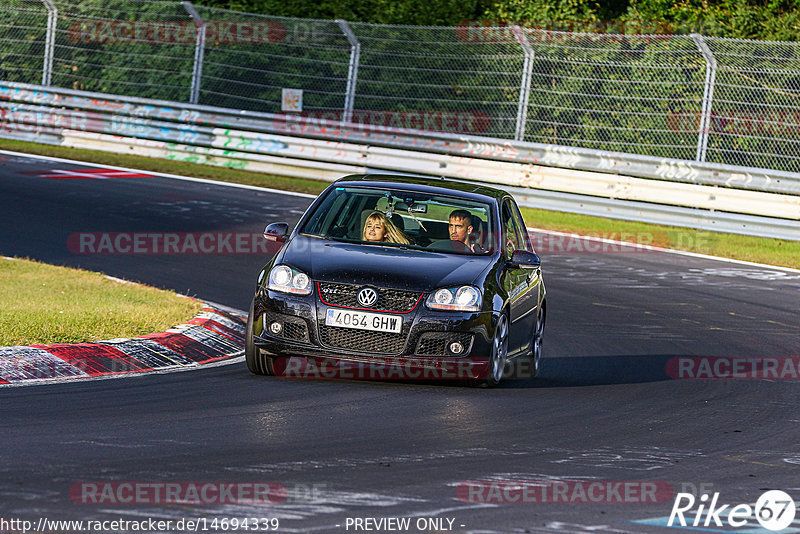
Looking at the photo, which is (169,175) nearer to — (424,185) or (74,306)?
(74,306)

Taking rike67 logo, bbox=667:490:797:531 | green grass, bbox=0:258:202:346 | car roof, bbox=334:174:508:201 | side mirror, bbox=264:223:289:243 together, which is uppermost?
car roof, bbox=334:174:508:201

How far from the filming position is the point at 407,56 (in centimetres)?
2361

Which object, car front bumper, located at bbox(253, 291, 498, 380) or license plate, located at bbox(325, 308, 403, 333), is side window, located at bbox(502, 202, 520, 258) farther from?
license plate, located at bbox(325, 308, 403, 333)

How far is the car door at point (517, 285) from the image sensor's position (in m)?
10.1

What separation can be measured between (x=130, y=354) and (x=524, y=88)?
45.7 ft

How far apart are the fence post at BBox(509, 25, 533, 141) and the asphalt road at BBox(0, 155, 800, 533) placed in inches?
361

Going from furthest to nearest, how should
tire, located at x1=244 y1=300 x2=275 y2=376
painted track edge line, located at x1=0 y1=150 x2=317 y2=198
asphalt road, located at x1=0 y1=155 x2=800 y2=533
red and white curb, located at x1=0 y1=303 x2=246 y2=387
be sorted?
painted track edge line, located at x1=0 y1=150 x2=317 y2=198 → tire, located at x1=244 y1=300 x2=275 y2=376 → red and white curb, located at x1=0 y1=303 x2=246 y2=387 → asphalt road, located at x1=0 y1=155 x2=800 y2=533

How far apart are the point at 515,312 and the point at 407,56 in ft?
46.2

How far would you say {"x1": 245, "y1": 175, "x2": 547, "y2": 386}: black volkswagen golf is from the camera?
9.10m

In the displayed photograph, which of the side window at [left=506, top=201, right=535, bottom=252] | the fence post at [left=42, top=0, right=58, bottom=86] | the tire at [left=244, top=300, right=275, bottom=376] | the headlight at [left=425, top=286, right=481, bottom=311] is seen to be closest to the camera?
the headlight at [left=425, top=286, right=481, bottom=311]

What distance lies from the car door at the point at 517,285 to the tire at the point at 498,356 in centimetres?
15

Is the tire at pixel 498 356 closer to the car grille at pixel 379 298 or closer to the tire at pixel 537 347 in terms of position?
the car grille at pixel 379 298

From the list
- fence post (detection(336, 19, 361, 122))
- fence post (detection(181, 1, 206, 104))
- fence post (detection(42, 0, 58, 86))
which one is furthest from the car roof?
fence post (detection(42, 0, 58, 86))

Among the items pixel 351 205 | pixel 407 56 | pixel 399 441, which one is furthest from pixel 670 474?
pixel 407 56
